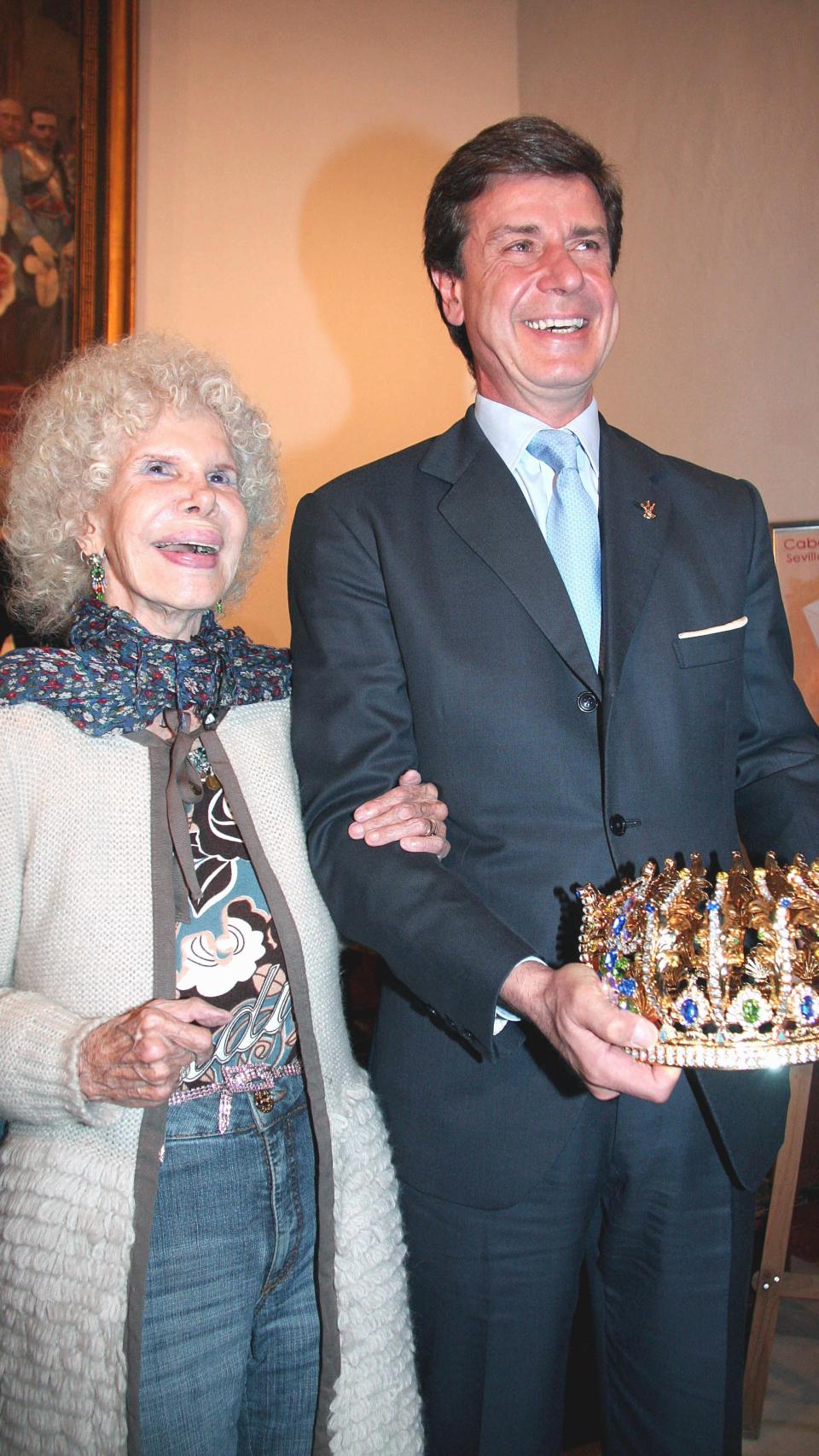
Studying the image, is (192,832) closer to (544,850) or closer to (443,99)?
(544,850)

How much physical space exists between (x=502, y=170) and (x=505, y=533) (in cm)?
56

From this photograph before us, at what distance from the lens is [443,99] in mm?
3598

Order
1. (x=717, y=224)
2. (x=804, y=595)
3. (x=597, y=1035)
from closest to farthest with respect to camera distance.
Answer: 1. (x=597, y=1035)
2. (x=804, y=595)
3. (x=717, y=224)

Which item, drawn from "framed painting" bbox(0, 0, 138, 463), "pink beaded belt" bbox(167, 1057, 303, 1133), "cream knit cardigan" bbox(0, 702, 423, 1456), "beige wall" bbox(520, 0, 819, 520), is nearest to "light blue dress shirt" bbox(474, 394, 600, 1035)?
"cream knit cardigan" bbox(0, 702, 423, 1456)

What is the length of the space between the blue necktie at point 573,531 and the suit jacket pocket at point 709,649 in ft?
0.36

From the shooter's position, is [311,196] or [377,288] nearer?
[311,196]

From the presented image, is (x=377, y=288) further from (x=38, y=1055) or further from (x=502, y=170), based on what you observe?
(x=38, y=1055)

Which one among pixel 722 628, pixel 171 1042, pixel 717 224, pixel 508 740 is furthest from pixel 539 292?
pixel 717 224

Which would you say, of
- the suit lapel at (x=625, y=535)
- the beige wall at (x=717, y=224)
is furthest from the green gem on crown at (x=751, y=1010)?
the beige wall at (x=717, y=224)

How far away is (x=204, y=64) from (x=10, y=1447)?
330 centimetres

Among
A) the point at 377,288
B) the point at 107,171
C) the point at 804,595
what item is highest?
the point at 107,171

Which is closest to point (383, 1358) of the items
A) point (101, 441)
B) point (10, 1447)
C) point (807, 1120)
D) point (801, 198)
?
point (10, 1447)

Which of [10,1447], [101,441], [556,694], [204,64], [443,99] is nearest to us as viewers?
[10,1447]

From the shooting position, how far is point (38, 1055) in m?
1.34
